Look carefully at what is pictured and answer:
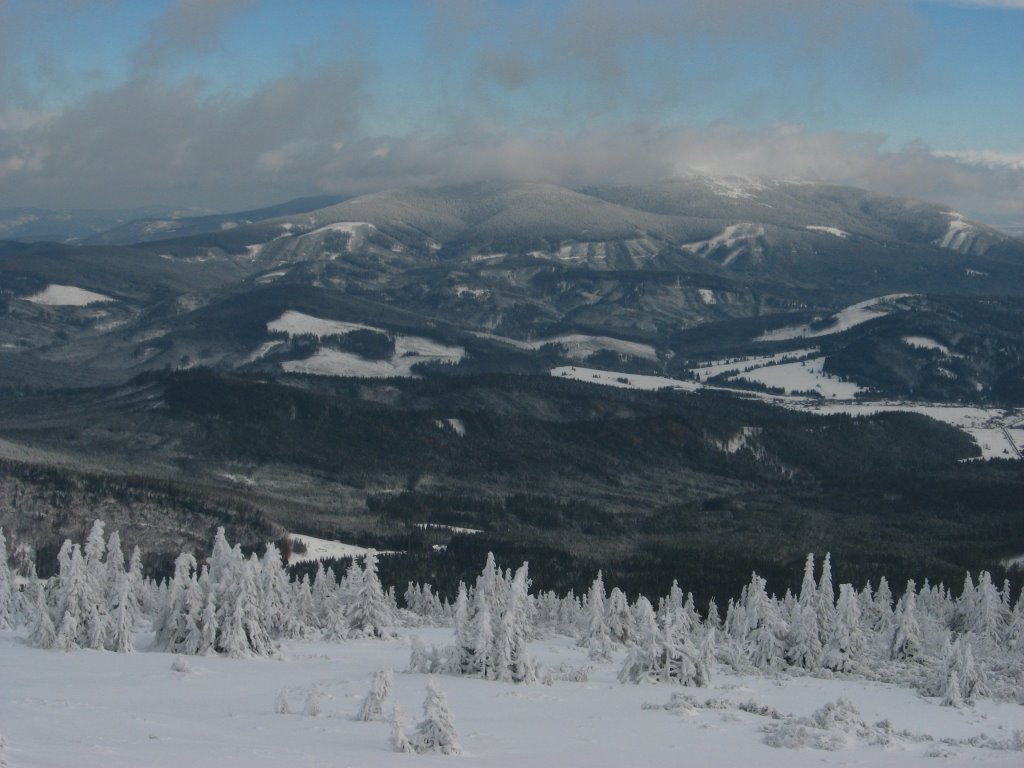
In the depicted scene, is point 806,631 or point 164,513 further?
point 164,513

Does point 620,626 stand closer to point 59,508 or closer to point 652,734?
point 652,734

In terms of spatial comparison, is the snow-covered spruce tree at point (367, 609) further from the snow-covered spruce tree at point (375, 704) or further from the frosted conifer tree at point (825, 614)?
the snow-covered spruce tree at point (375, 704)

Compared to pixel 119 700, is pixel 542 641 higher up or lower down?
lower down

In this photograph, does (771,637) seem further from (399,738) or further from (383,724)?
(399,738)

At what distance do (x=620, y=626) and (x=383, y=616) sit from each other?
62.7ft

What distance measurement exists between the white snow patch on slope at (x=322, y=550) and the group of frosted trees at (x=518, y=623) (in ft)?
141

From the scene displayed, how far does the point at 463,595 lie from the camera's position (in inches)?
3548

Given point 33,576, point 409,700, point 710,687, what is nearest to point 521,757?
point 409,700

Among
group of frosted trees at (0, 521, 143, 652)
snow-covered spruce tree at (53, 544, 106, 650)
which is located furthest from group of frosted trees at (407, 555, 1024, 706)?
snow-covered spruce tree at (53, 544, 106, 650)

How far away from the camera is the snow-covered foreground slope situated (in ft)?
170

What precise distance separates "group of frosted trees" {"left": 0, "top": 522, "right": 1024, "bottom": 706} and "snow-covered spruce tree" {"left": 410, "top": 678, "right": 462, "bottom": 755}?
72.9ft

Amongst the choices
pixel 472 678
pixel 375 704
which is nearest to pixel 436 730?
pixel 375 704

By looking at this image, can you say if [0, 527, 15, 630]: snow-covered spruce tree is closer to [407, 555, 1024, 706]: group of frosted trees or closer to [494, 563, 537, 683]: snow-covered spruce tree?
[407, 555, 1024, 706]: group of frosted trees

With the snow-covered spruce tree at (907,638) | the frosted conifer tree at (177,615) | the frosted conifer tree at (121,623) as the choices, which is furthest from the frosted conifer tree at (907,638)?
the frosted conifer tree at (121,623)
